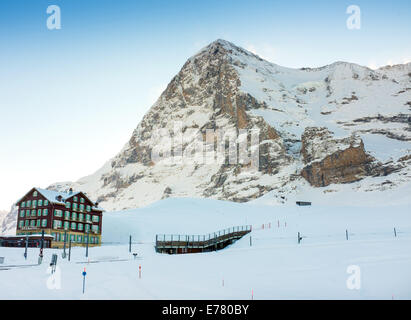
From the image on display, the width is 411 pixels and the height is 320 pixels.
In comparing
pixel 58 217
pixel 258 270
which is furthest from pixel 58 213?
pixel 258 270

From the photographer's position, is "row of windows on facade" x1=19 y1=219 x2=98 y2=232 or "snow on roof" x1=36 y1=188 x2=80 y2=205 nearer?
"row of windows on facade" x1=19 y1=219 x2=98 y2=232

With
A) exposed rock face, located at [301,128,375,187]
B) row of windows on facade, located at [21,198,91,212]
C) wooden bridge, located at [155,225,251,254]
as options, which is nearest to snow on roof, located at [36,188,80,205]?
row of windows on facade, located at [21,198,91,212]

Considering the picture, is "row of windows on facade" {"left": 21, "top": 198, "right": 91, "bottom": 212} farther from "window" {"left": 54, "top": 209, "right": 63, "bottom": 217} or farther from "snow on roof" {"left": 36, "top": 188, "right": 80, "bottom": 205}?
"window" {"left": 54, "top": 209, "right": 63, "bottom": 217}

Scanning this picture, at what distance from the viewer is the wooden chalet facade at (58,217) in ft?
189

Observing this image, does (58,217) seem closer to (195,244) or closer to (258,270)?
(195,244)

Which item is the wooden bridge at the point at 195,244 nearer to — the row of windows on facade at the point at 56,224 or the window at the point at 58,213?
the row of windows on facade at the point at 56,224

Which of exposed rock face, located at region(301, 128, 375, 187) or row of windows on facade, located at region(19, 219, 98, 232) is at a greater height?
Answer: exposed rock face, located at region(301, 128, 375, 187)

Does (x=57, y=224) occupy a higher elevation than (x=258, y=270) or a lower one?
higher

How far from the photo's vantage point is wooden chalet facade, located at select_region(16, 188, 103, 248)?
189 ft

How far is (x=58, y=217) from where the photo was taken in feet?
192

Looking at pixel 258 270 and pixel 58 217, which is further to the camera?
pixel 58 217

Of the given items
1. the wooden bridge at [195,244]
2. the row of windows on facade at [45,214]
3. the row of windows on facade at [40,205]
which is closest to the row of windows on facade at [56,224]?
the row of windows on facade at [45,214]
